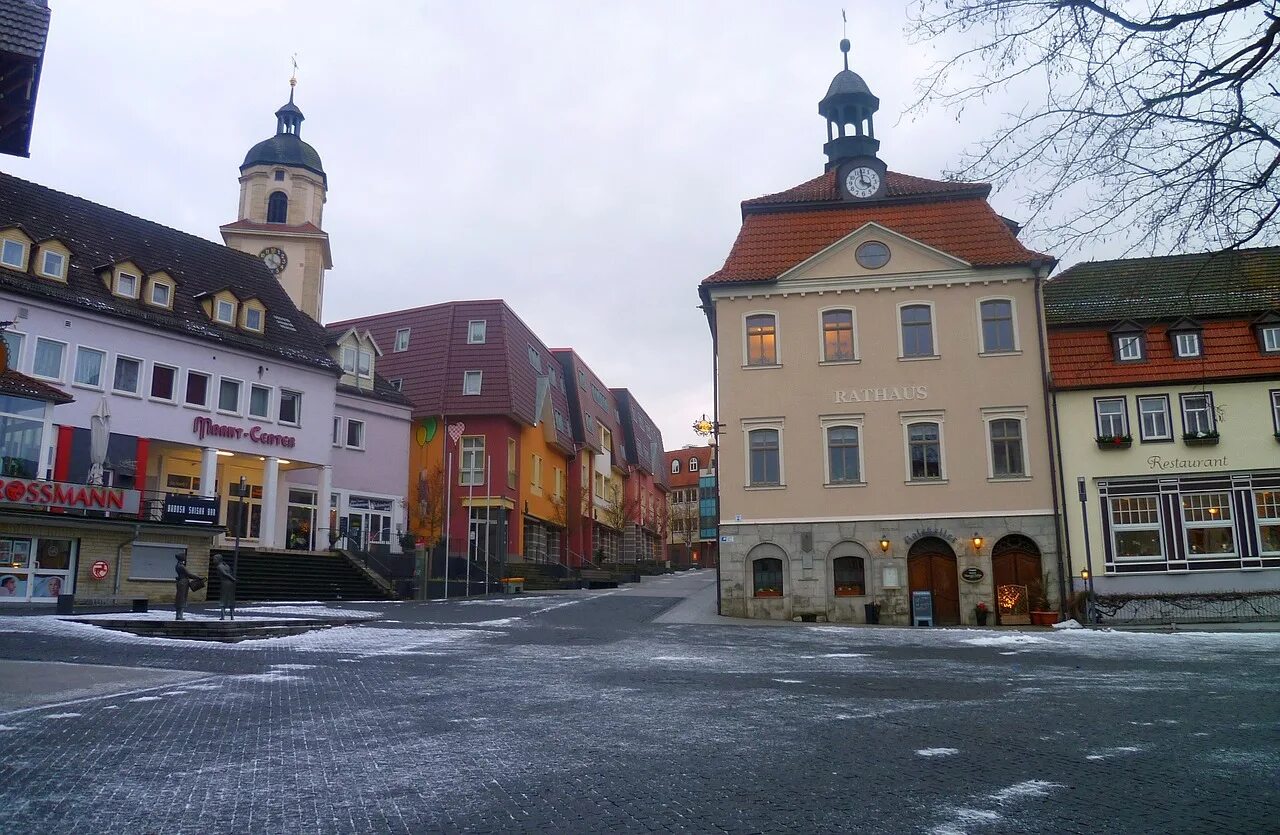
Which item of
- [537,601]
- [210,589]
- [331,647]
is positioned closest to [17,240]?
[210,589]

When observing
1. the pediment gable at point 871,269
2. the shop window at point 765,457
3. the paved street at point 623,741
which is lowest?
the paved street at point 623,741

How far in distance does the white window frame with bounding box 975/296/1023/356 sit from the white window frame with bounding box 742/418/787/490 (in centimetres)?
628

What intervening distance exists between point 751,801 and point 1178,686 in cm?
848

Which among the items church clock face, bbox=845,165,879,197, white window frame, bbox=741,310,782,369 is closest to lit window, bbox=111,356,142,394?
white window frame, bbox=741,310,782,369

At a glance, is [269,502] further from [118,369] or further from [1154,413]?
[1154,413]

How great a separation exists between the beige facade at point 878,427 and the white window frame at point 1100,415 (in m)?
1.60

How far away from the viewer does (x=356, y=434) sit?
46.3 meters

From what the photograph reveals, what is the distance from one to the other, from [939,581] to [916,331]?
742 cm

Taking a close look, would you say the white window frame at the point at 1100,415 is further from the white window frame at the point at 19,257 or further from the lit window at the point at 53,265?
the white window frame at the point at 19,257

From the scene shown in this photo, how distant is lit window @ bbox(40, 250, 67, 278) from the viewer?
106ft

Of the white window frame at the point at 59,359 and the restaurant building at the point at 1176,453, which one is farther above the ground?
the white window frame at the point at 59,359

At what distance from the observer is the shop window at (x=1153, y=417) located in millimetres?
29703

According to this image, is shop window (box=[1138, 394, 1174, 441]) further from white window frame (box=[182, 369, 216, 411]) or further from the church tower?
the church tower

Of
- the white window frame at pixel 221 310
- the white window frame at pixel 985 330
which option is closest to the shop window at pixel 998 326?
the white window frame at pixel 985 330
